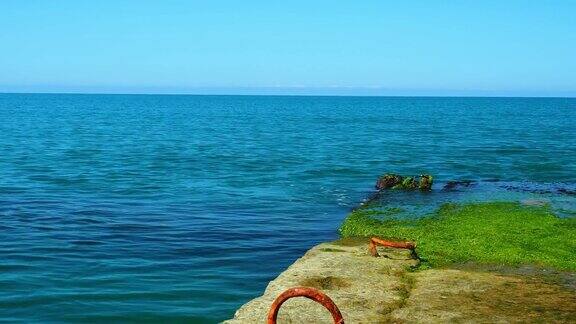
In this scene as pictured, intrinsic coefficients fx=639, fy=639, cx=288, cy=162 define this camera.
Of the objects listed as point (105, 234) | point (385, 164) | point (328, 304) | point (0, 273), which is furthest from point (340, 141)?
point (328, 304)

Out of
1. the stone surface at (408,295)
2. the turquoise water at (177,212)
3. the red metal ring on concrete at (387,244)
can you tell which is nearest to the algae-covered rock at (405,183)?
the turquoise water at (177,212)

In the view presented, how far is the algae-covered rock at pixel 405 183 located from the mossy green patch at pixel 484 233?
5441mm

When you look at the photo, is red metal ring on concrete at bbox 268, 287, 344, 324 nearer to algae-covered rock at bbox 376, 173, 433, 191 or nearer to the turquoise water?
the turquoise water

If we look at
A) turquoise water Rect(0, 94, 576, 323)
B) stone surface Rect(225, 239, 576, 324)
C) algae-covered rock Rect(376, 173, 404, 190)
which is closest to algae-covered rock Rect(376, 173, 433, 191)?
algae-covered rock Rect(376, 173, 404, 190)

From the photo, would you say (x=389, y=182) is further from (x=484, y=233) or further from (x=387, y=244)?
(x=387, y=244)

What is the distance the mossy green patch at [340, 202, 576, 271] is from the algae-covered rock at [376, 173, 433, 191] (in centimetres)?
544

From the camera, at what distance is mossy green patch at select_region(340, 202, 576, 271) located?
17.7 m

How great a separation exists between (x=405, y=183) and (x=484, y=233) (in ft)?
38.7

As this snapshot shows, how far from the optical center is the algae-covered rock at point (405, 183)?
105 feet

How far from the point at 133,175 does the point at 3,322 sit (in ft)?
85.9

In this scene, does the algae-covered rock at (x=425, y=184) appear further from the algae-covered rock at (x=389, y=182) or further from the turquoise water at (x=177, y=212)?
the turquoise water at (x=177, y=212)

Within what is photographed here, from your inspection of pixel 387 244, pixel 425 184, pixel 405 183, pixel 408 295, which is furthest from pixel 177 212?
pixel 408 295

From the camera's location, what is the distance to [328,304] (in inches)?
332

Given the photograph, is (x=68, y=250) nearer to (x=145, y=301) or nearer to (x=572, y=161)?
(x=145, y=301)
